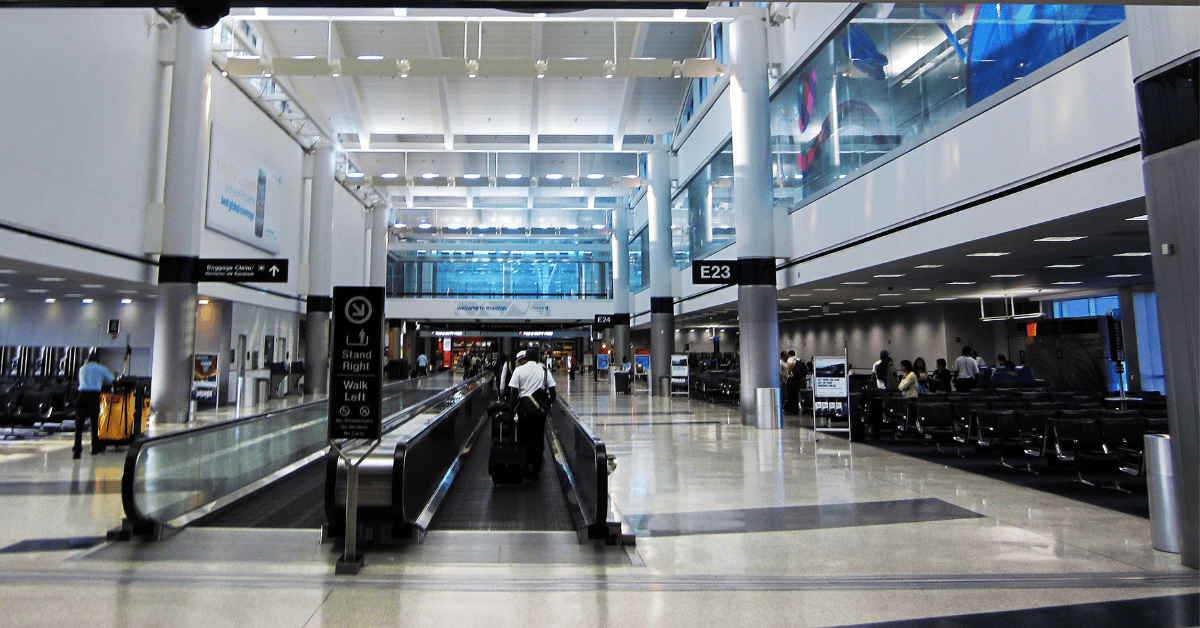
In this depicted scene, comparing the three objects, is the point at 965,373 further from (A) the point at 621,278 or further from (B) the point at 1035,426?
(A) the point at 621,278

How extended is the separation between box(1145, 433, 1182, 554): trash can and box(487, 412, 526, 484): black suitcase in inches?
251

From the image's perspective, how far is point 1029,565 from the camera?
505cm

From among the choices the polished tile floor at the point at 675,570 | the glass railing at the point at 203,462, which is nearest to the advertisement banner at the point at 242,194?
the glass railing at the point at 203,462

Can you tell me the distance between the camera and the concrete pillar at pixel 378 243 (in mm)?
37375

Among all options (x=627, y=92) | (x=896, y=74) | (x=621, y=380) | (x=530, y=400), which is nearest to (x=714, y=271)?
(x=896, y=74)

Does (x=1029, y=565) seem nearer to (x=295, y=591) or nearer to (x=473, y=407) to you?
(x=295, y=591)

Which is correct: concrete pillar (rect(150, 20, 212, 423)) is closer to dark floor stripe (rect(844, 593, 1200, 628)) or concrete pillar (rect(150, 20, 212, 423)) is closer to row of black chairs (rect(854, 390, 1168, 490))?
Answer: row of black chairs (rect(854, 390, 1168, 490))

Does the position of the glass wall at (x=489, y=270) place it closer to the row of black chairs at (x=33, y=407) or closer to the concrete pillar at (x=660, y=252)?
the concrete pillar at (x=660, y=252)

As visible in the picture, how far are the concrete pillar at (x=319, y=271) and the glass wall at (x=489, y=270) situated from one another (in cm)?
2099

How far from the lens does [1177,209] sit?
5.08 m

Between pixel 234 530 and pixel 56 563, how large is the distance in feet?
4.32

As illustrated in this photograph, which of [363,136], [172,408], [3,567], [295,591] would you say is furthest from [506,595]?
[363,136]

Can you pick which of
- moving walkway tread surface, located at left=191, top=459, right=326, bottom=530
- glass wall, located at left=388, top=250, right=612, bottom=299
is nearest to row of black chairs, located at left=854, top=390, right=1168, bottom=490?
moving walkway tread surface, located at left=191, top=459, right=326, bottom=530

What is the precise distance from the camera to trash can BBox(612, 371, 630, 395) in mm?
27750
